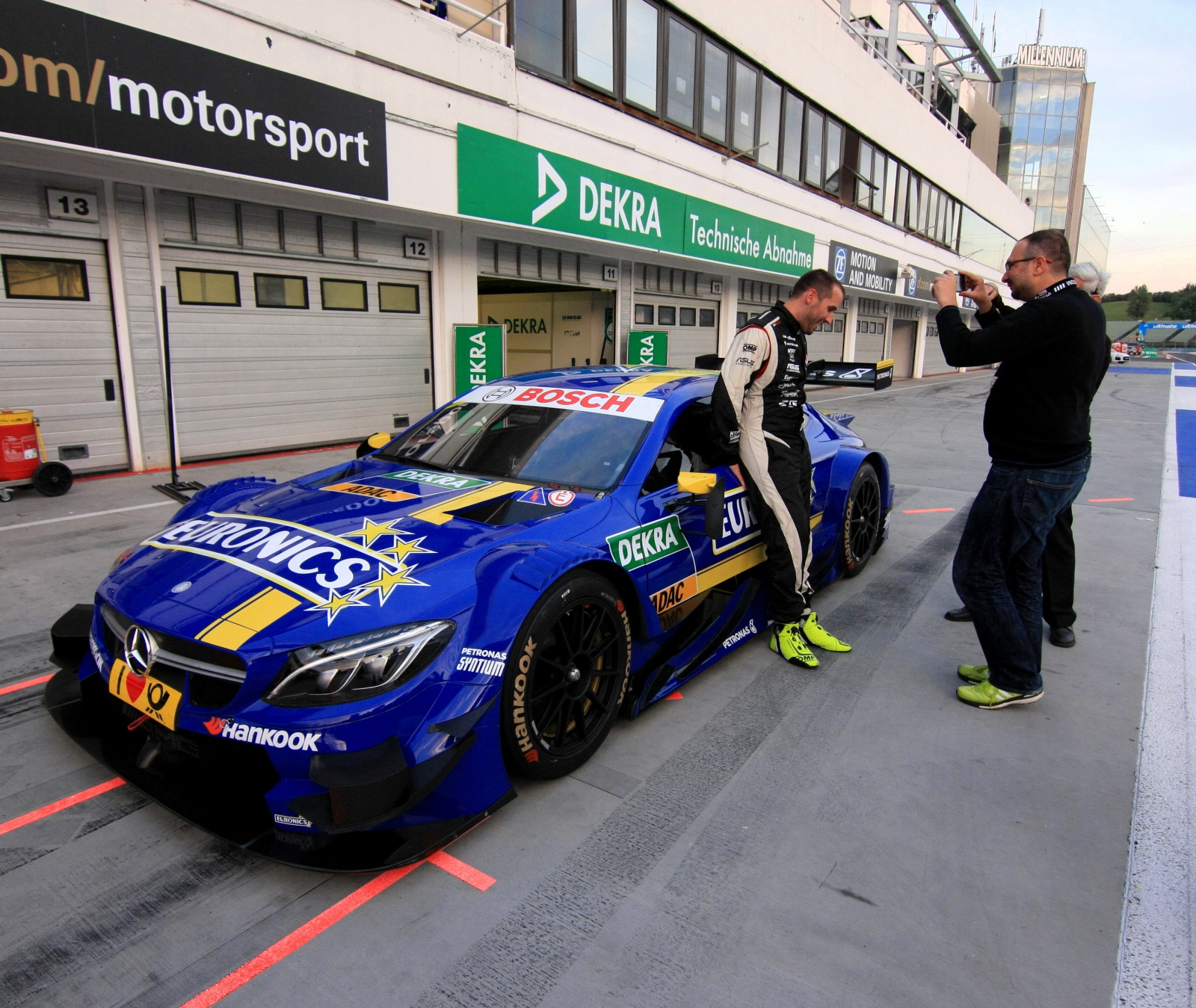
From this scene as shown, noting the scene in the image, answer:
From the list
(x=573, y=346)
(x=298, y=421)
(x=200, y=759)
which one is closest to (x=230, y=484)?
(x=200, y=759)

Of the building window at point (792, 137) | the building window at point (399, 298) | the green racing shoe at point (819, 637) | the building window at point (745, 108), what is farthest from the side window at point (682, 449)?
the building window at point (792, 137)

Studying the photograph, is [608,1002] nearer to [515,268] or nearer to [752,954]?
[752,954]

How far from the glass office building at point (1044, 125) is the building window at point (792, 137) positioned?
5782cm

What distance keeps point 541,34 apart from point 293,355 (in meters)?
6.03

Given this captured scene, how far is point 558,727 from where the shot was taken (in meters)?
2.59

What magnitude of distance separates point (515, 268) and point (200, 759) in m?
10.2

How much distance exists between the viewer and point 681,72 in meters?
13.8

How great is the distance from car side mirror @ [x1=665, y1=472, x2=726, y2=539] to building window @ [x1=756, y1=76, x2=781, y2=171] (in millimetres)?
15539

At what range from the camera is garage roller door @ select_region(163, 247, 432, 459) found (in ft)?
25.7

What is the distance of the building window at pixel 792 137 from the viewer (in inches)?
694

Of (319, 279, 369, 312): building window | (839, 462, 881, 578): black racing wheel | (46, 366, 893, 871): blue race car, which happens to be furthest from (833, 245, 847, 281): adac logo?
(46, 366, 893, 871): blue race car

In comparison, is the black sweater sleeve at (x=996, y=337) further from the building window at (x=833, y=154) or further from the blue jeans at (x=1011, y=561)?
the building window at (x=833, y=154)

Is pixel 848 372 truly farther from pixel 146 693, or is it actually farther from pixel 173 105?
pixel 173 105

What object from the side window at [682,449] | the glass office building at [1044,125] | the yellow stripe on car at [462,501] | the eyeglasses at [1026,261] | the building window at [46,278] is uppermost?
the glass office building at [1044,125]
